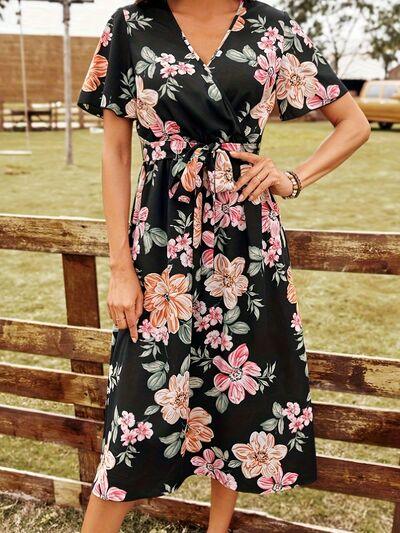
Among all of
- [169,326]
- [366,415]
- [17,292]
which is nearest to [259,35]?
[169,326]

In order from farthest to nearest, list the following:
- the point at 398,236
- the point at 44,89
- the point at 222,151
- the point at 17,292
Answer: the point at 44,89, the point at 17,292, the point at 398,236, the point at 222,151

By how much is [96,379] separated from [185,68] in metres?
1.22

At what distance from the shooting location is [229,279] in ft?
5.46

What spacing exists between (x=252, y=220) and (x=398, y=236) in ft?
1.73

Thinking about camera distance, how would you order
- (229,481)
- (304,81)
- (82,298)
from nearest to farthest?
(304,81)
(229,481)
(82,298)

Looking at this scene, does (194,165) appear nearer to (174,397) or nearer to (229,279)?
(229,279)

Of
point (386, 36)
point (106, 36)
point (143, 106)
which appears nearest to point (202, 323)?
point (143, 106)

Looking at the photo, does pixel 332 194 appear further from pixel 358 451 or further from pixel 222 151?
pixel 222 151

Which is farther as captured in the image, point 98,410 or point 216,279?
point 98,410

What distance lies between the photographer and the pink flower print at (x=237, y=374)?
170cm

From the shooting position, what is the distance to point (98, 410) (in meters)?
2.29

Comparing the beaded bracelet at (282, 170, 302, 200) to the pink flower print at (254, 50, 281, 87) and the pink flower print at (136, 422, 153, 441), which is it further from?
the pink flower print at (136, 422, 153, 441)

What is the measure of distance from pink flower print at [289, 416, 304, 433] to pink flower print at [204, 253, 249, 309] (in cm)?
42

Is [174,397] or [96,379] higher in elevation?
[174,397]
